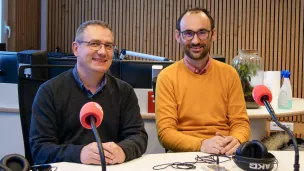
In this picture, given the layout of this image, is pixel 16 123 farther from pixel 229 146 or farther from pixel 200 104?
pixel 229 146

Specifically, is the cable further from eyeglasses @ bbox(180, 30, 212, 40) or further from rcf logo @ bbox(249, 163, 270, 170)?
eyeglasses @ bbox(180, 30, 212, 40)

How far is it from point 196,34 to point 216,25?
17.8ft

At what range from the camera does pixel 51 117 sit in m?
1.97

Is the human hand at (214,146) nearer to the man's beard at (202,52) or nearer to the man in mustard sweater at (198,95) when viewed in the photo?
the man in mustard sweater at (198,95)

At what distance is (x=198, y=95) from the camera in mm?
2473

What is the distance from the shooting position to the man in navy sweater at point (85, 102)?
6.37ft

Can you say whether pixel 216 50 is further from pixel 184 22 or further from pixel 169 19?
pixel 184 22

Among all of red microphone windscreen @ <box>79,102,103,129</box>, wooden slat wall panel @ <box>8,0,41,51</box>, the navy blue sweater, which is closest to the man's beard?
the navy blue sweater

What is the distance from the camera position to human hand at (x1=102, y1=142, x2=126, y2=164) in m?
1.69

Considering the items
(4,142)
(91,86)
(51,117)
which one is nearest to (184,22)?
(91,86)

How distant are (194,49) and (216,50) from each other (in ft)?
17.7

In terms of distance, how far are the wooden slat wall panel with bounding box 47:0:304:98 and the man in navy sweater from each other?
18.5 feet

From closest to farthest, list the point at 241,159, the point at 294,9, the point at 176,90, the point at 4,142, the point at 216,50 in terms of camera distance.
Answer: the point at 241,159
the point at 176,90
the point at 4,142
the point at 294,9
the point at 216,50

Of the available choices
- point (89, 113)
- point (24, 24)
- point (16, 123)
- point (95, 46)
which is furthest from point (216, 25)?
point (89, 113)
